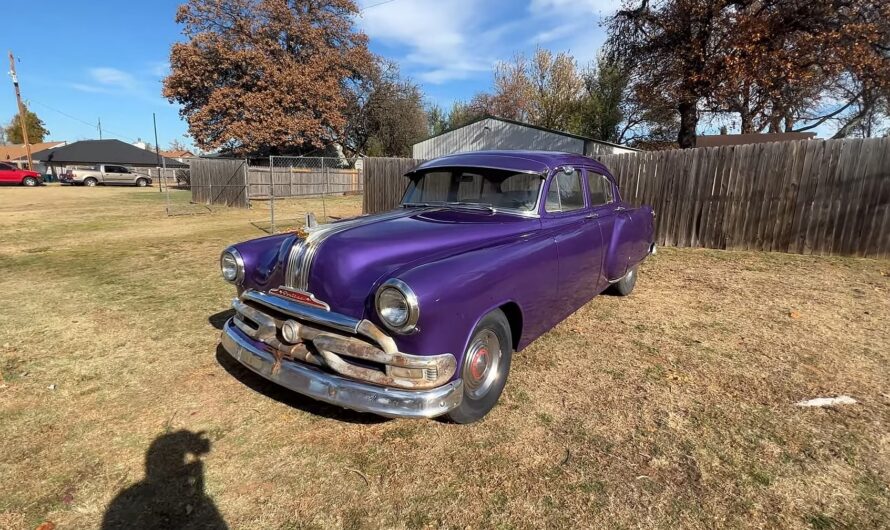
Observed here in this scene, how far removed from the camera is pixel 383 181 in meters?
13.3

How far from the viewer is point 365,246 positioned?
278cm

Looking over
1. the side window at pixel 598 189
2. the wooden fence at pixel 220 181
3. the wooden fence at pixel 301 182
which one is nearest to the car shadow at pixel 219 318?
the side window at pixel 598 189

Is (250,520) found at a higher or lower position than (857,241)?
lower

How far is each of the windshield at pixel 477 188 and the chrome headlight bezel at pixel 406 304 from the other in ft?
5.32

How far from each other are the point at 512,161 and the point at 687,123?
15703 millimetres

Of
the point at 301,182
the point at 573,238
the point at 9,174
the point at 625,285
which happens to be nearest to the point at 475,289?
the point at 573,238

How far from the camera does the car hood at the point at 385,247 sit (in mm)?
2576

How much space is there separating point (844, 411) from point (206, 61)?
111 ft

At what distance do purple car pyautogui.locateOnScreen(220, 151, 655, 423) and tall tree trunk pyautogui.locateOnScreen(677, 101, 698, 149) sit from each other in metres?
14.6

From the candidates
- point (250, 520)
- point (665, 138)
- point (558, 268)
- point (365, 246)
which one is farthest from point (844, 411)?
point (665, 138)

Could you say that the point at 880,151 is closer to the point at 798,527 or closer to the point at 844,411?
the point at 844,411

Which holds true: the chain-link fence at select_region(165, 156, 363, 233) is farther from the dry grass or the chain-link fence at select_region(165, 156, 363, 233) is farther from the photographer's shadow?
the photographer's shadow

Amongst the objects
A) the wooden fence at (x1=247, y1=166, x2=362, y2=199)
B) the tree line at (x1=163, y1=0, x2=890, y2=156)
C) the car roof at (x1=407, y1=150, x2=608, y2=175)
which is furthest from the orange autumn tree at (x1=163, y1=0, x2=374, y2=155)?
the car roof at (x1=407, y1=150, x2=608, y2=175)

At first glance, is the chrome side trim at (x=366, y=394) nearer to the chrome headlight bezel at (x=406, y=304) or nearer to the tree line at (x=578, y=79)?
the chrome headlight bezel at (x=406, y=304)
